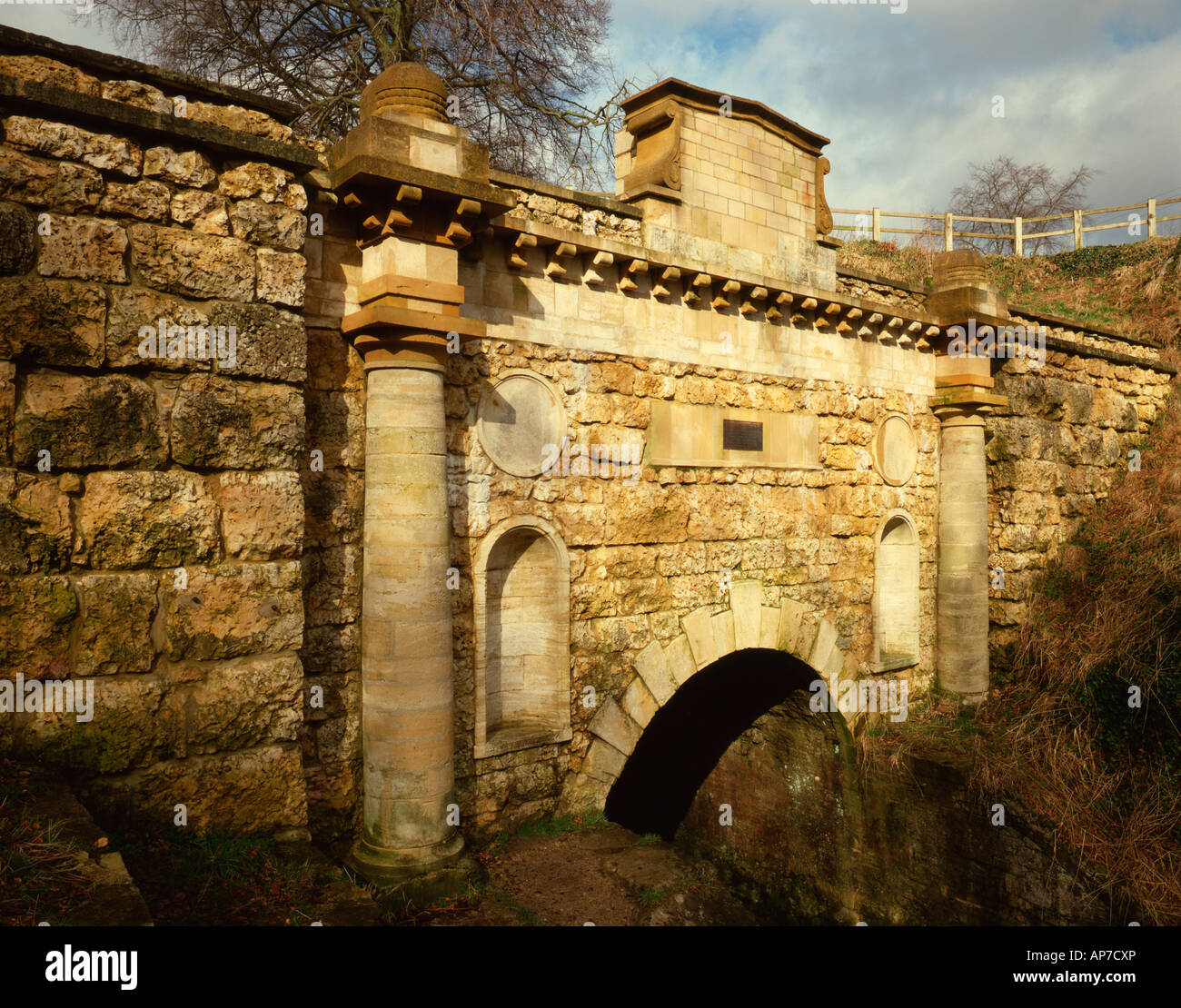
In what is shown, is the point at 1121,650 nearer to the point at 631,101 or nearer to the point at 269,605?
the point at 631,101

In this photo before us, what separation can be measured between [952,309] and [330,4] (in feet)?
33.2

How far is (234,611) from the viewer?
423 cm

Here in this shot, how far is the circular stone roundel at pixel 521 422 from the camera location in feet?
19.0

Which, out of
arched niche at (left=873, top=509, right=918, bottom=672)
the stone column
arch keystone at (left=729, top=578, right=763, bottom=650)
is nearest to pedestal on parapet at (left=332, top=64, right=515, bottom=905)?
the stone column

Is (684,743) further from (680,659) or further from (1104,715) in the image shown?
(1104,715)

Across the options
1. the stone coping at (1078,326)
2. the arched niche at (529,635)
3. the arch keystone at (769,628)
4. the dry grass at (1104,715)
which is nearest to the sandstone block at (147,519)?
the arched niche at (529,635)

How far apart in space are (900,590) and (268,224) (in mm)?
7897

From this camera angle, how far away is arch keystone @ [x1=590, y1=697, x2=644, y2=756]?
634 cm

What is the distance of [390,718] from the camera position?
4.86 metres

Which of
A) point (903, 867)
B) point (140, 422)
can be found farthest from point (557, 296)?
point (903, 867)

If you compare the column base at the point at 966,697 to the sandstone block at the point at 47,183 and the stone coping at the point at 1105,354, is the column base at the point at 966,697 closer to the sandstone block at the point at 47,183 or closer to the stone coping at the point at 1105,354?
the stone coping at the point at 1105,354

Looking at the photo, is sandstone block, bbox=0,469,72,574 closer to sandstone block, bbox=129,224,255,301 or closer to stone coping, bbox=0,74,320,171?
sandstone block, bbox=129,224,255,301

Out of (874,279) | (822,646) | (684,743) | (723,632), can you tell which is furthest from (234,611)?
(684,743)

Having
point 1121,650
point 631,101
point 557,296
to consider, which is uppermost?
point 631,101
